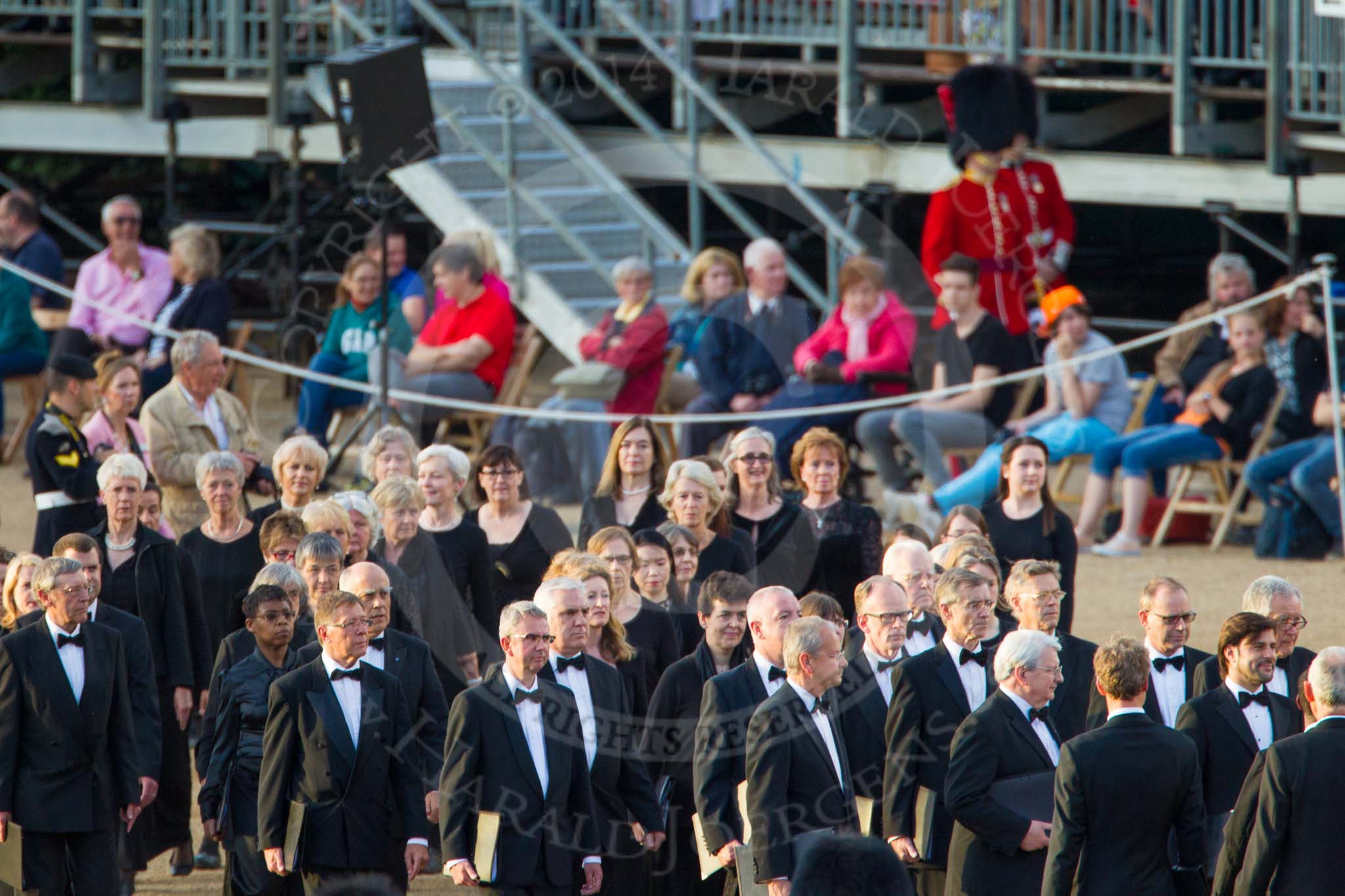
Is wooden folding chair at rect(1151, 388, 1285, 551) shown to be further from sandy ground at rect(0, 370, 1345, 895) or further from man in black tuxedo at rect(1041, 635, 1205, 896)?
man in black tuxedo at rect(1041, 635, 1205, 896)

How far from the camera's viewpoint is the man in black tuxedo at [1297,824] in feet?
17.7

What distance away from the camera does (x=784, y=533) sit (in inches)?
316

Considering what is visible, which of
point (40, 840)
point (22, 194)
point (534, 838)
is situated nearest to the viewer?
point (534, 838)

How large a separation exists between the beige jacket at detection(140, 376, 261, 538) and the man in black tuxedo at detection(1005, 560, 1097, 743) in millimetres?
3829

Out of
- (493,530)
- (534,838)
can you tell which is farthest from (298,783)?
(493,530)

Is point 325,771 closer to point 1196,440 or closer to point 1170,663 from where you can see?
point 1170,663

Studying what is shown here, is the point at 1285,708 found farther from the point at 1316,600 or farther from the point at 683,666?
the point at 1316,600

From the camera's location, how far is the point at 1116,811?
5.50 metres

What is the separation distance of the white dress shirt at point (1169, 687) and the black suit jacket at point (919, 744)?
63cm

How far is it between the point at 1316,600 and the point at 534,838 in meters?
5.27

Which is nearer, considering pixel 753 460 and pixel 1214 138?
pixel 753 460

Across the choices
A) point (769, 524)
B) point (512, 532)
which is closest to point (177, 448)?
point (512, 532)

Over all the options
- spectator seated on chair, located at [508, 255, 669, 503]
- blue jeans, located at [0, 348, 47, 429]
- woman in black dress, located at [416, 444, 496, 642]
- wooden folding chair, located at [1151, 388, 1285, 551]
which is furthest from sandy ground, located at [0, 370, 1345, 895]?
woman in black dress, located at [416, 444, 496, 642]

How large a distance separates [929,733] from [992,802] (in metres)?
0.35
